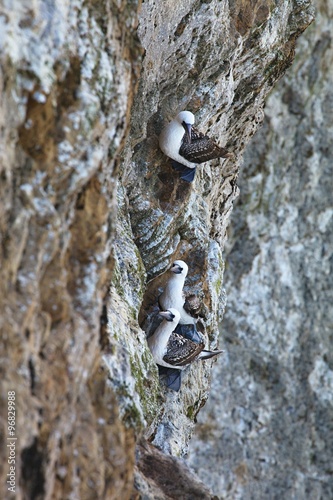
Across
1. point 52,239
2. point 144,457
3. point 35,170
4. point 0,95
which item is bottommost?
point 144,457

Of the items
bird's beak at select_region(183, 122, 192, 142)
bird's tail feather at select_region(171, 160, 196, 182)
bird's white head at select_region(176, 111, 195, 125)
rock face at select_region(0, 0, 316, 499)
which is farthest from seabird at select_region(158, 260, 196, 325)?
rock face at select_region(0, 0, 316, 499)

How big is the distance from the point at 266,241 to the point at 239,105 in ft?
24.5

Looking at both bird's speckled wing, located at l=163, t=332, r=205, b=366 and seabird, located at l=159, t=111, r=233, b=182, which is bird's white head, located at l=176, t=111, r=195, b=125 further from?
bird's speckled wing, located at l=163, t=332, r=205, b=366

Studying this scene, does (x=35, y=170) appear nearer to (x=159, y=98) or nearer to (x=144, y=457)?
(x=144, y=457)

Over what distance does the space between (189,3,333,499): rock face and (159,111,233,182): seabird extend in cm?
862

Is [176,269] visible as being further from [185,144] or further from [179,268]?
[185,144]

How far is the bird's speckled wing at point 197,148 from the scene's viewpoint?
7.41 m

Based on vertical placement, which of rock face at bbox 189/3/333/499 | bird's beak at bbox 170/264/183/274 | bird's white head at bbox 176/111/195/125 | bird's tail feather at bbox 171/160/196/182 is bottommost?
rock face at bbox 189/3/333/499

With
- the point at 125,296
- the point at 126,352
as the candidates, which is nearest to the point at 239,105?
the point at 125,296

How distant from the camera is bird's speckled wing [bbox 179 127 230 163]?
7406 mm

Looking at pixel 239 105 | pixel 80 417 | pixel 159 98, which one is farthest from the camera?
pixel 239 105

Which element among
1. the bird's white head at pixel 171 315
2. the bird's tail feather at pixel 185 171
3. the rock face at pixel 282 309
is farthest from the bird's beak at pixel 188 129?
the rock face at pixel 282 309

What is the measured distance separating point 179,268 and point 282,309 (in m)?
8.91

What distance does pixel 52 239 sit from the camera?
3771 millimetres
